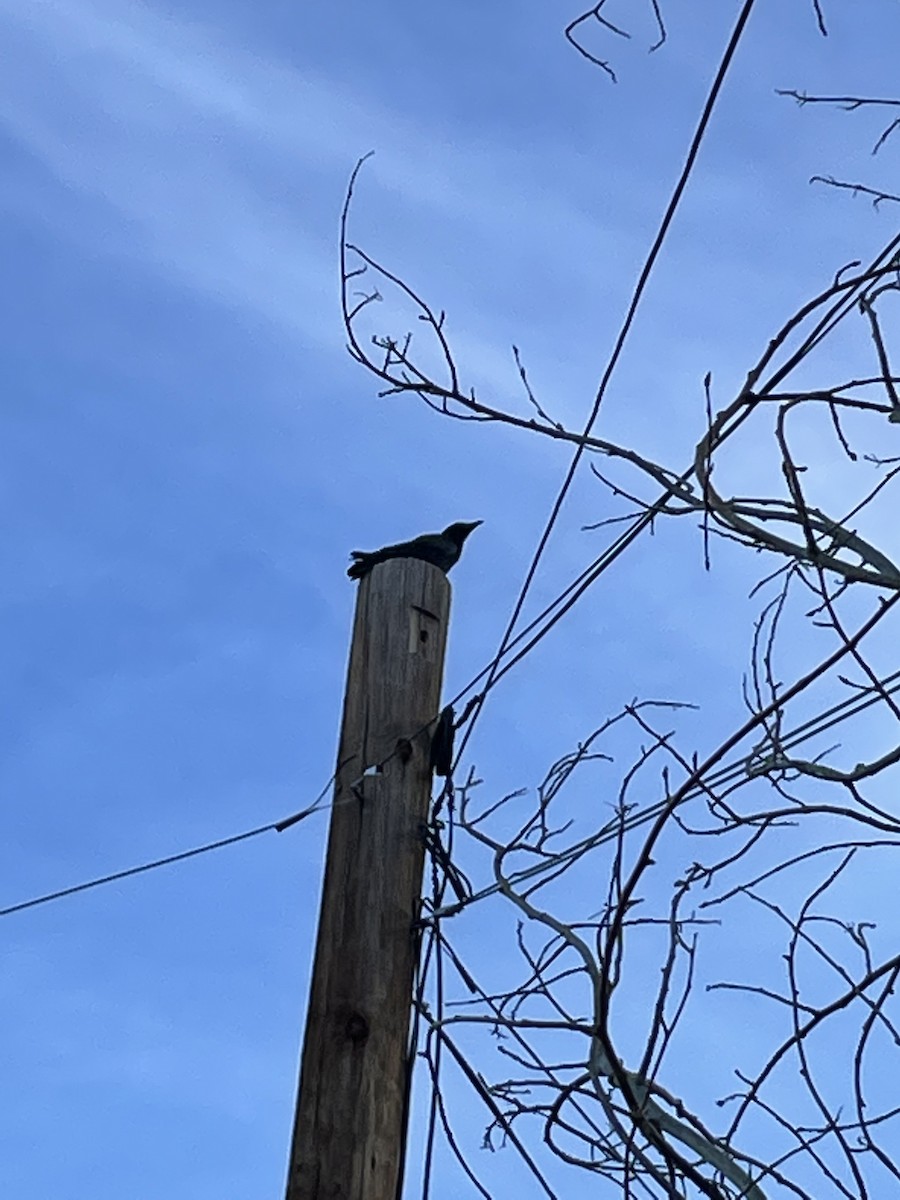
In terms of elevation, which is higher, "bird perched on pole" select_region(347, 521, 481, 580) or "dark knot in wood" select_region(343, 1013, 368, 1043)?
"bird perched on pole" select_region(347, 521, 481, 580)

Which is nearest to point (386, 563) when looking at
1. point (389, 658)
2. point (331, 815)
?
point (389, 658)

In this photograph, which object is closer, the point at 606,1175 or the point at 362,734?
the point at 606,1175

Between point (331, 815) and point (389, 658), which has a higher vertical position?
point (389, 658)

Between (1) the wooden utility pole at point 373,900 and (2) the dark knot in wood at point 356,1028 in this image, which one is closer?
(1) the wooden utility pole at point 373,900

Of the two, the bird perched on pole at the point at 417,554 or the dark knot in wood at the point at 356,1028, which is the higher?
the bird perched on pole at the point at 417,554

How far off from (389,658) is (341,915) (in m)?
0.56

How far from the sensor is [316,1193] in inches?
119

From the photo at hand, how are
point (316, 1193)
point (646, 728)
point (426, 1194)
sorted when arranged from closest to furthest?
point (316, 1193) → point (426, 1194) → point (646, 728)

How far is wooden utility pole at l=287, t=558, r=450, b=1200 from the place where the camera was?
3080 mm

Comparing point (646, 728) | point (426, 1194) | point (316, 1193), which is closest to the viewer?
point (316, 1193)

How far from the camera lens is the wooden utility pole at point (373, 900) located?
3.08 m

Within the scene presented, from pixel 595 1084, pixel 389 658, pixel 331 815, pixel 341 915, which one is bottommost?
pixel 595 1084

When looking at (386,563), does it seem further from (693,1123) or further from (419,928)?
(693,1123)

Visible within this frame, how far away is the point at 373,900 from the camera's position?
11.0 ft
